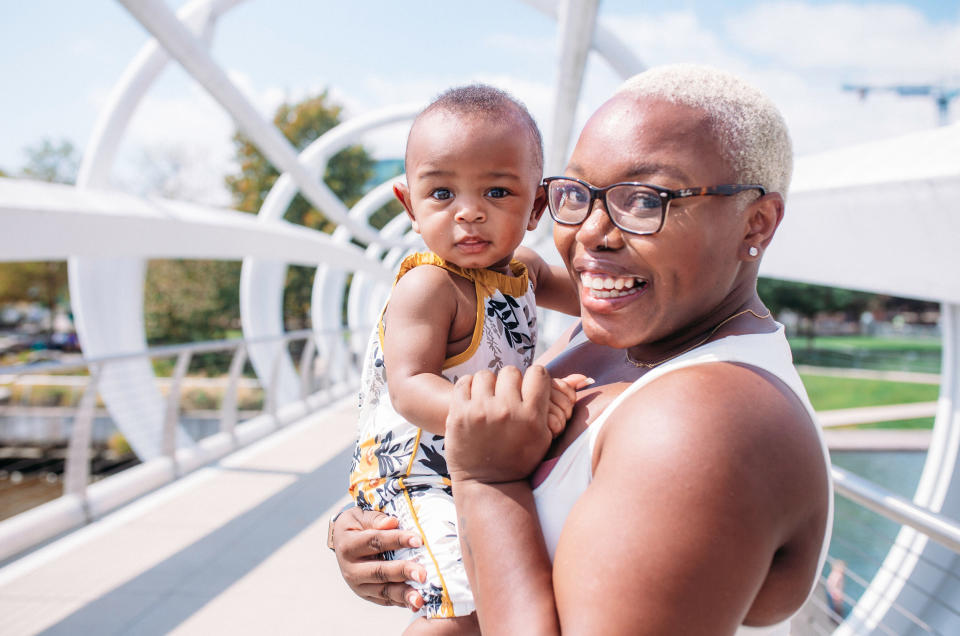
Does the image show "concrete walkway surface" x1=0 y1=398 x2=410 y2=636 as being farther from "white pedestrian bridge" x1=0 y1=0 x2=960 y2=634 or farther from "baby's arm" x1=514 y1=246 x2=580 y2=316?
"baby's arm" x1=514 y1=246 x2=580 y2=316

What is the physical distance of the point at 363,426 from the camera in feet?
5.67

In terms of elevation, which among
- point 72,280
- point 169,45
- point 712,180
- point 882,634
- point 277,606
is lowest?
point 882,634

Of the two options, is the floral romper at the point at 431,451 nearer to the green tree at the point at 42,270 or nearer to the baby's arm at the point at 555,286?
the baby's arm at the point at 555,286

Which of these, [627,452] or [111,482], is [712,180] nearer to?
[627,452]

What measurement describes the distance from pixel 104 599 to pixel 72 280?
6.61m

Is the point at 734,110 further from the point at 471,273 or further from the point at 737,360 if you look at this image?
the point at 471,273

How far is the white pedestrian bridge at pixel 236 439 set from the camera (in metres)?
2.59

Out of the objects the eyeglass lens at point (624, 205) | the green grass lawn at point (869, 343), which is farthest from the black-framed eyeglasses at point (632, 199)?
the green grass lawn at point (869, 343)

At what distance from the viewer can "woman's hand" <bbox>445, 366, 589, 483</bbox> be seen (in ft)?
3.42

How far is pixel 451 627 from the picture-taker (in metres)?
1.38

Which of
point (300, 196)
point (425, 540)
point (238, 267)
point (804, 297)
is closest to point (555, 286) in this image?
point (425, 540)

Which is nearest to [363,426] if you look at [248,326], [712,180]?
[712,180]

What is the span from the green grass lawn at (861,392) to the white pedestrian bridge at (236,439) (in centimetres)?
3246

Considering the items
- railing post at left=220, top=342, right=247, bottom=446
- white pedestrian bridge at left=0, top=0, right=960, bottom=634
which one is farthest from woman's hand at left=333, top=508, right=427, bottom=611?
railing post at left=220, top=342, right=247, bottom=446
